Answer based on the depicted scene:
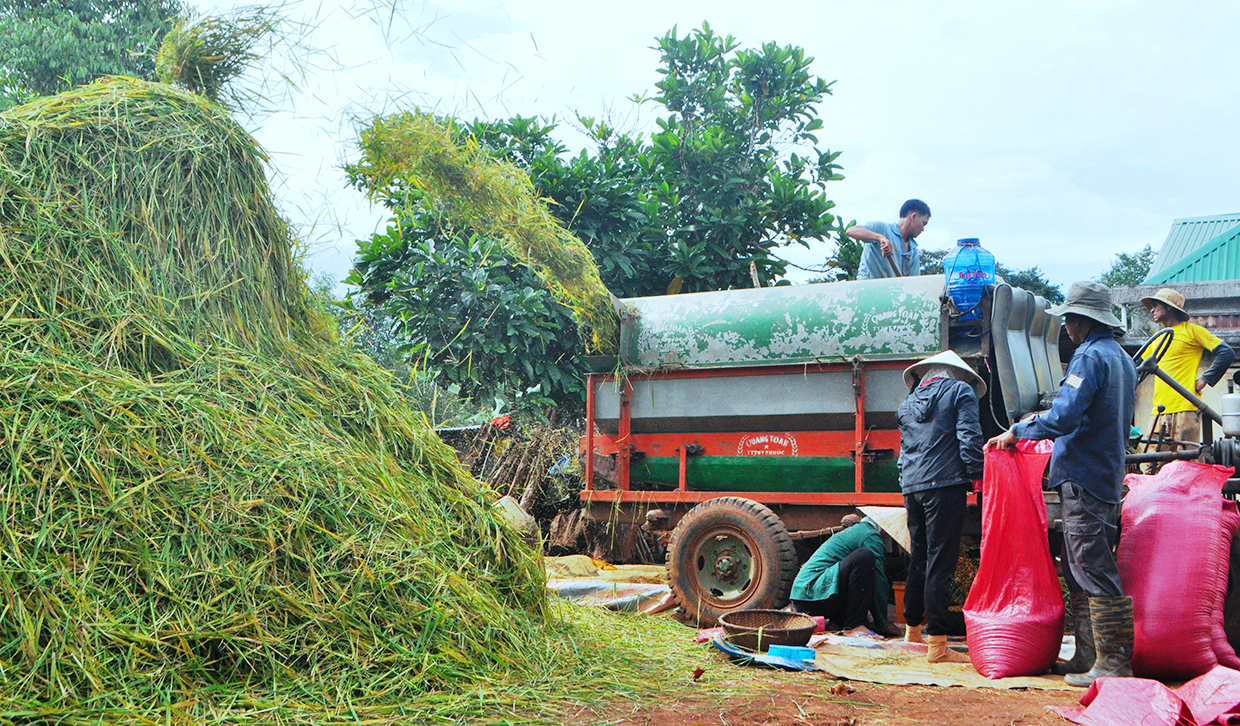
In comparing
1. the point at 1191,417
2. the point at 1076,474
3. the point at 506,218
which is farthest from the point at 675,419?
the point at 1191,417

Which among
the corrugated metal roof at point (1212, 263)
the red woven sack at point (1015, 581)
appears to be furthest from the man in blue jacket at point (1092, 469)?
the corrugated metal roof at point (1212, 263)

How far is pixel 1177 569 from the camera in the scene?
13.0 ft

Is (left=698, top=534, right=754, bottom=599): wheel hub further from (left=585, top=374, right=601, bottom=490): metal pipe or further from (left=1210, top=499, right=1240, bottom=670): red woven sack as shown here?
(left=1210, top=499, right=1240, bottom=670): red woven sack

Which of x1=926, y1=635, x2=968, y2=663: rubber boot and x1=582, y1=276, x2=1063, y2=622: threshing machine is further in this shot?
x1=582, y1=276, x2=1063, y2=622: threshing machine

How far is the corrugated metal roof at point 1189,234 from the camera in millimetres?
19969

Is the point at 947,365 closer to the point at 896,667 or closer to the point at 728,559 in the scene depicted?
the point at 896,667

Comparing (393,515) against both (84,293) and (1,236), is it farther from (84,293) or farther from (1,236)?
(1,236)

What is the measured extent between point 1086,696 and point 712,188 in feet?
22.1

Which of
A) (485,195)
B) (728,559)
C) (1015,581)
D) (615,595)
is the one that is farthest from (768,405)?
(485,195)

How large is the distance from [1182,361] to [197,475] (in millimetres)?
6091

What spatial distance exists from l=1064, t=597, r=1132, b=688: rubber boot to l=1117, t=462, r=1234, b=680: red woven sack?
111 mm

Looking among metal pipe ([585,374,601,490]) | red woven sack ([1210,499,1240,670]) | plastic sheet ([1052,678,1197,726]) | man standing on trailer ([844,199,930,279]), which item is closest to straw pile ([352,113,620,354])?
metal pipe ([585,374,601,490])

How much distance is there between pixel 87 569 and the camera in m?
2.86

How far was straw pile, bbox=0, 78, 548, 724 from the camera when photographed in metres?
2.83
